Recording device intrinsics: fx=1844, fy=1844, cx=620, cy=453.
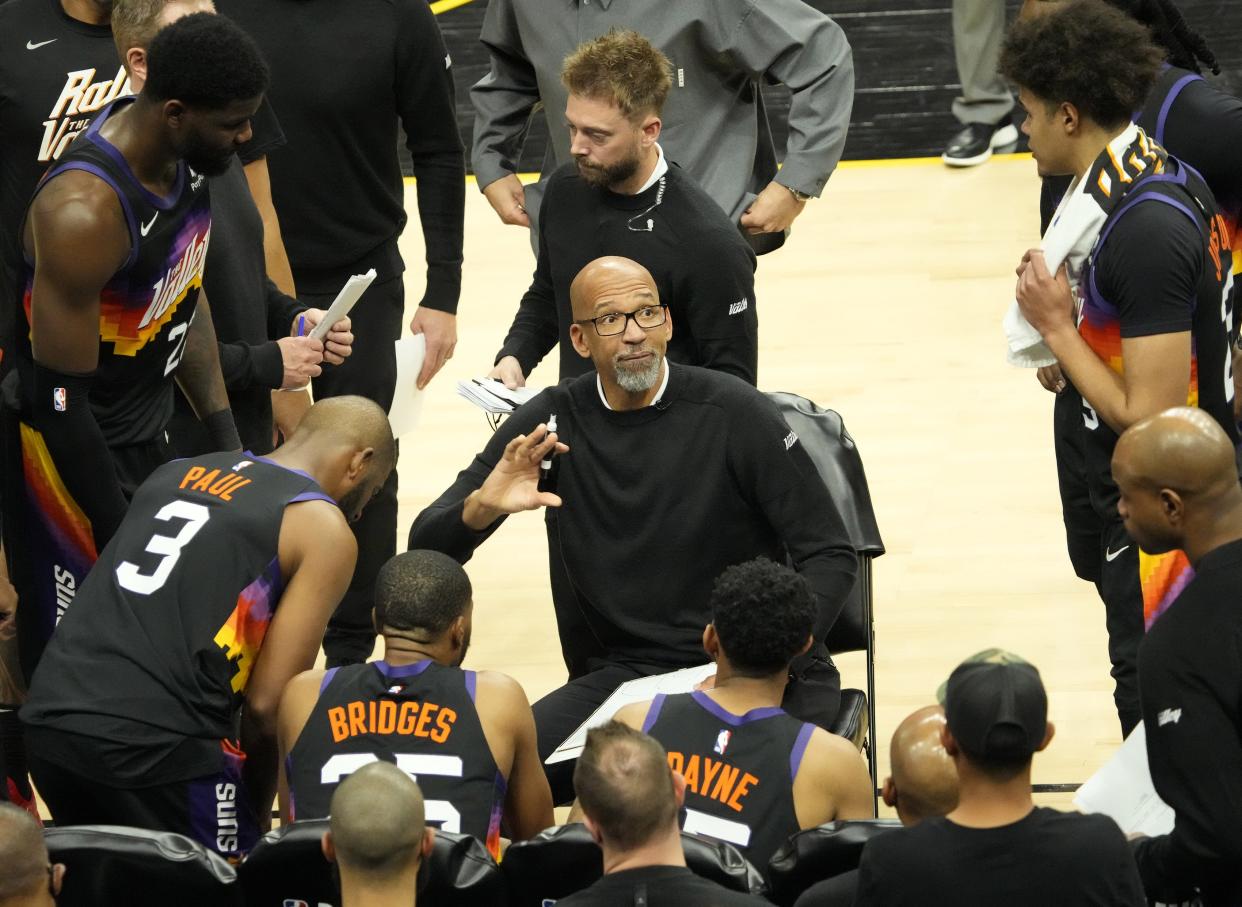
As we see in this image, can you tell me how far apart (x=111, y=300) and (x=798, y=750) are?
5.26 feet

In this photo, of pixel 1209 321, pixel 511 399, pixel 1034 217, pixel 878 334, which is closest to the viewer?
pixel 1209 321

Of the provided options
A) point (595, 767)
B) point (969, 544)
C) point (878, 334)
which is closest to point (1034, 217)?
point (878, 334)

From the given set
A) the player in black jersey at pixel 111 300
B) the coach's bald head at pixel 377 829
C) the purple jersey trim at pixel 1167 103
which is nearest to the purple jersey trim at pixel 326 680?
the coach's bald head at pixel 377 829

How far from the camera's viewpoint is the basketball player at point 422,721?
323cm

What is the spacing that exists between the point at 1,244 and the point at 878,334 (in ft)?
13.5

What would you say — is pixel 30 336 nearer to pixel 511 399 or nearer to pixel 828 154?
pixel 511 399

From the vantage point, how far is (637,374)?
13.2ft

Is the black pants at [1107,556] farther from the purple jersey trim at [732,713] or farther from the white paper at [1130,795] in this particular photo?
the purple jersey trim at [732,713]

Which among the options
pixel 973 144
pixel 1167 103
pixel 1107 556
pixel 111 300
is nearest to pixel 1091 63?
pixel 1167 103

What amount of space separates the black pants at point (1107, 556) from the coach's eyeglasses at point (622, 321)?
0.90 m

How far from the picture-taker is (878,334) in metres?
7.86

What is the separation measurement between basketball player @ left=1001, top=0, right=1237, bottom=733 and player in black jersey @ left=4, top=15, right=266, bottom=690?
153 cm

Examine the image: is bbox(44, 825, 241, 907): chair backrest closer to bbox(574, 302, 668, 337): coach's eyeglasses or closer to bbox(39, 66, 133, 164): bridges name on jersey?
bbox(574, 302, 668, 337): coach's eyeglasses

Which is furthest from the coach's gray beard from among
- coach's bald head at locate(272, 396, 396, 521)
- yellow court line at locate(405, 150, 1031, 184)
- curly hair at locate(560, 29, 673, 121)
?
yellow court line at locate(405, 150, 1031, 184)
